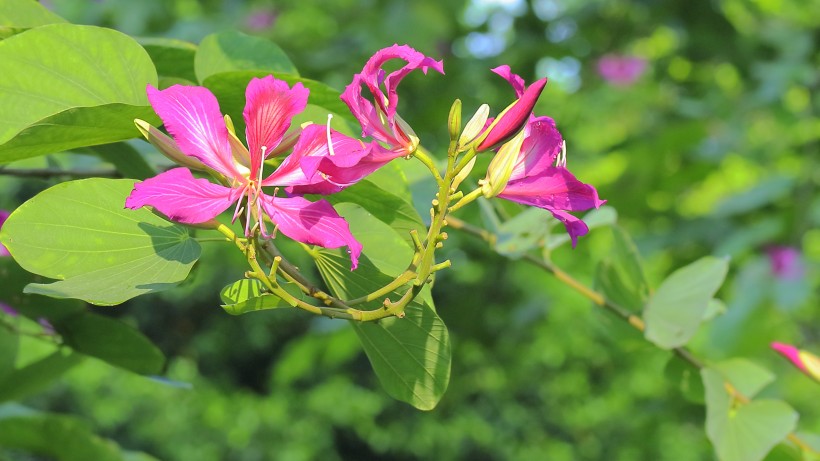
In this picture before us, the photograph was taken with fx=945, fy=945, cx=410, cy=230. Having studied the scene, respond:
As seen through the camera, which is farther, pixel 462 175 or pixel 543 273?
pixel 543 273

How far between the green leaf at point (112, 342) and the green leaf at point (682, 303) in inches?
14.5

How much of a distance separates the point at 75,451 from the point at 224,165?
1.78 feet

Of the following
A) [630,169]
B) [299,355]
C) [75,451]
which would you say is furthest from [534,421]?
[75,451]

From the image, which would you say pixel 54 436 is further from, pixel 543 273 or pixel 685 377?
pixel 543 273

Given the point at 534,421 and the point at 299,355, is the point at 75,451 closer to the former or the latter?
the point at 299,355

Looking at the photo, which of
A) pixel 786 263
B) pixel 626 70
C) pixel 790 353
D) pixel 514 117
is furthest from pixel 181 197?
pixel 626 70

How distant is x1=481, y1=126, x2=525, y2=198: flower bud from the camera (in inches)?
15.7

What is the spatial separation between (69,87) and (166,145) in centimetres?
9

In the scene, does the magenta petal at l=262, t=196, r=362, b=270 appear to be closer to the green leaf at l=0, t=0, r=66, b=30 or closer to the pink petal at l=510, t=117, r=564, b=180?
the pink petal at l=510, t=117, r=564, b=180

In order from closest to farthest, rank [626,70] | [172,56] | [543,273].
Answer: [172,56], [543,273], [626,70]

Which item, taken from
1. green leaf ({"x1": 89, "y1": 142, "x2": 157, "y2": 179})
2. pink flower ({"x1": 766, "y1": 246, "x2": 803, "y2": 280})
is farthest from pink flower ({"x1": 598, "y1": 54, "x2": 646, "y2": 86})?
green leaf ({"x1": 89, "y1": 142, "x2": 157, "y2": 179})

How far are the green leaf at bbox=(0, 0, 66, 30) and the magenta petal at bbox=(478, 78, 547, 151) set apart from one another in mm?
276

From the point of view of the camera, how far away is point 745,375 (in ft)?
2.66

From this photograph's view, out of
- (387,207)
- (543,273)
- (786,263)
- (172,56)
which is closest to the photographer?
(387,207)
